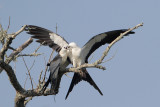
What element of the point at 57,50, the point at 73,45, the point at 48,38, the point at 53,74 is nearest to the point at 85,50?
the point at 73,45

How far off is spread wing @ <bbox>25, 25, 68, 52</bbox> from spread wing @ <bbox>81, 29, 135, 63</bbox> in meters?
0.53

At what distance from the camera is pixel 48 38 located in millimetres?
6535

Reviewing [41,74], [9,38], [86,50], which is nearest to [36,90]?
[41,74]

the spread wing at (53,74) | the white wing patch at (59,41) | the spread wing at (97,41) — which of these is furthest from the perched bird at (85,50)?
the spread wing at (53,74)

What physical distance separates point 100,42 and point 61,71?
1333 millimetres

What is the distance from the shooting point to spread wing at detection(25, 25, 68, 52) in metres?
6.39

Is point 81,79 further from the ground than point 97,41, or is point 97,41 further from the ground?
point 97,41

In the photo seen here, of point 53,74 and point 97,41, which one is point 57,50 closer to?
point 97,41

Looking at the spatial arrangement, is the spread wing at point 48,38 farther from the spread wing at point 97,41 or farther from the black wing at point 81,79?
the black wing at point 81,79

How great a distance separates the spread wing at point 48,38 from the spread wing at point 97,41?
0.53m

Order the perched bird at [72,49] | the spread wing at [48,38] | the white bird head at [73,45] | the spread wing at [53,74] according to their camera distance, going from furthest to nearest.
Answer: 1. the spread wing at [48,38]
2. the white bird head at [73,45]
3. the perched bird at [72,49]
4. the spread wing at [53,74]

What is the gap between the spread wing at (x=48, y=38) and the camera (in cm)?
639

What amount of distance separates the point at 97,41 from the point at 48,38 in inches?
43.3

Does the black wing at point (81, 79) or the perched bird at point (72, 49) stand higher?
the perched bird at point (72, 49)
